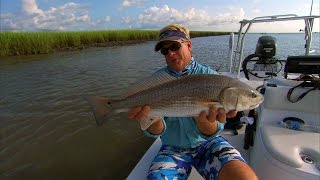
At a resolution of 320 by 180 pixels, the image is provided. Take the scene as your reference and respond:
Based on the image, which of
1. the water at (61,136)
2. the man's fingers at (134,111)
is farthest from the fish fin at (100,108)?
the water at (61,136)

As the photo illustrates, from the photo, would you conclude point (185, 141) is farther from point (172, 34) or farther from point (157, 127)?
point (172, 34)

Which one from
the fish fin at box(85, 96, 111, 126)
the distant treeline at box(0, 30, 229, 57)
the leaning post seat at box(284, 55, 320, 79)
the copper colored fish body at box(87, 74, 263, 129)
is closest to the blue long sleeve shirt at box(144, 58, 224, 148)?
the copper colored fish body at box(87, 74, 263, 129)

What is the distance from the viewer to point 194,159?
291 cm

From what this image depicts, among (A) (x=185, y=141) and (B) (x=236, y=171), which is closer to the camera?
(B) (x=236, y=171)

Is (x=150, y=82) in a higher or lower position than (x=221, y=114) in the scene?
higher

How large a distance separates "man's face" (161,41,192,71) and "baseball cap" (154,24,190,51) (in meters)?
0.04

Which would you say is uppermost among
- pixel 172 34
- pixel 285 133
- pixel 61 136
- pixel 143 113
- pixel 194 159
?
pixel 172 34

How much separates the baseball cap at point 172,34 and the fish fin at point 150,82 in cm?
47

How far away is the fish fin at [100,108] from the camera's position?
239 centimetres

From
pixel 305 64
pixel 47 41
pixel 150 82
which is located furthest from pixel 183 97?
pixel 47 41

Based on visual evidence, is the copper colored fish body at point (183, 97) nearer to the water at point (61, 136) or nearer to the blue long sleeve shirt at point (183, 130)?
the blue long sleeve shirt at point (183, 130)

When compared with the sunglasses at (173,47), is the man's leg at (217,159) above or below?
below

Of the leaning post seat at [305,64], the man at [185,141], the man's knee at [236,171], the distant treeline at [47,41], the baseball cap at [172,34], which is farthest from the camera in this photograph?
the distant treeline at [47,41]

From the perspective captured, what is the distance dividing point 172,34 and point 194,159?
127 cm
